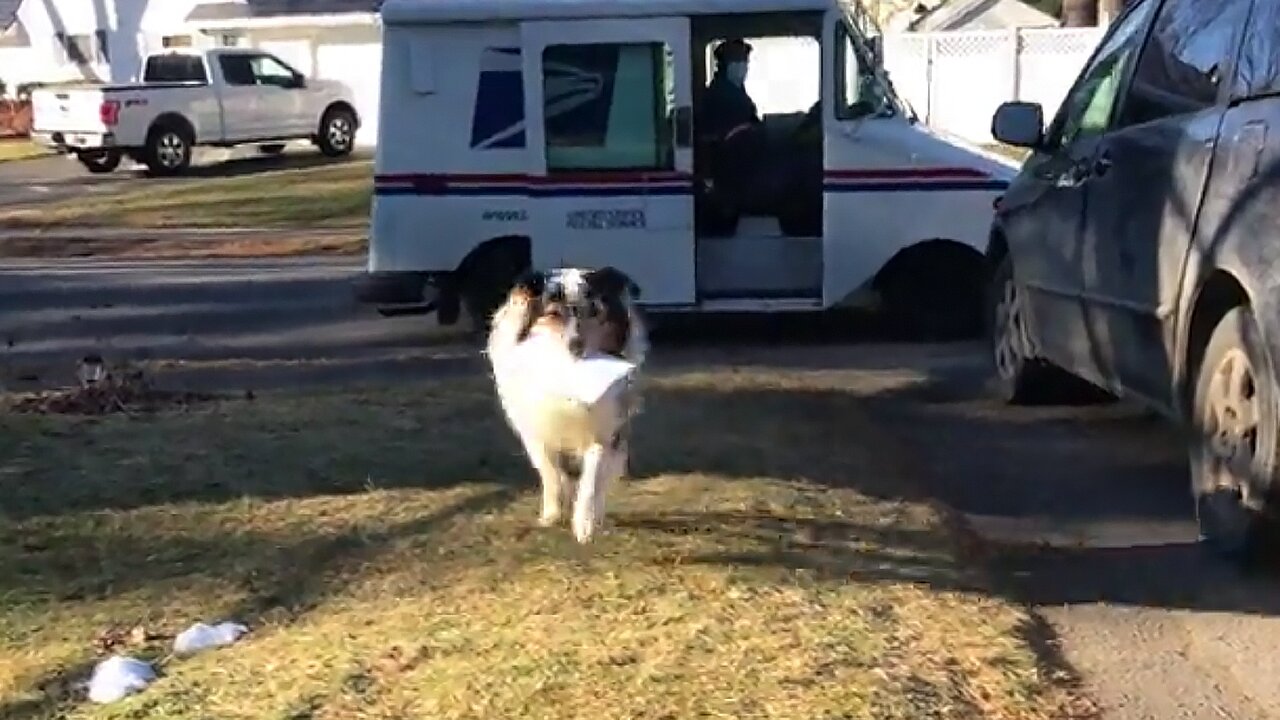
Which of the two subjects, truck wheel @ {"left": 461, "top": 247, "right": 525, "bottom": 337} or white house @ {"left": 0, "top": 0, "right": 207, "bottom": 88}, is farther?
white house @ {"left": 0, "top": 0, "right": 207, "bottom": 88}

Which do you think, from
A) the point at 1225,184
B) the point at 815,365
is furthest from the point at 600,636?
the point at 815,365

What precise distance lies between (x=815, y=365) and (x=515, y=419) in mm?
4851

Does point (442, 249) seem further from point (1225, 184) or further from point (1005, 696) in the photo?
point (1005, 696)

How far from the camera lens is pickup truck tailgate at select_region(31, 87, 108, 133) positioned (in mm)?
29438

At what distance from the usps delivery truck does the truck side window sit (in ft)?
0.04

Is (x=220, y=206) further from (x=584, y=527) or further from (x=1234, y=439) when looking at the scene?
(x=1234, y=439)

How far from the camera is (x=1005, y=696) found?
4906 millimetres

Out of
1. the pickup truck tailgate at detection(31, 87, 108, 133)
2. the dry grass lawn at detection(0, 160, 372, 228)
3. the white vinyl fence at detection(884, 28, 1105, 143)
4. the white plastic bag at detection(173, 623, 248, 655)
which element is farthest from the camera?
the white vinyl fence at detection(884, 28, 1105, 143)

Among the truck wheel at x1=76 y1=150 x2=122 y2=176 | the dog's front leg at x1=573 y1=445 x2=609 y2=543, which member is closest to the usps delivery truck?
the dog's front leg at x1=573 y1=445 x2=609 y2=543

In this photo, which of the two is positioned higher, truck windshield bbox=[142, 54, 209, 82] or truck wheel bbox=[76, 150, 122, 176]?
truck windshield bbox=[142, 54, 209, 82]

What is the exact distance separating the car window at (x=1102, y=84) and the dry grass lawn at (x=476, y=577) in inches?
64.5

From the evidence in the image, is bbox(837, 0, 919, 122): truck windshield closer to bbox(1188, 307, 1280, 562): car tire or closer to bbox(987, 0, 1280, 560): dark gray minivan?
bbox(987, 0, 1280, 560): dark gray minivan

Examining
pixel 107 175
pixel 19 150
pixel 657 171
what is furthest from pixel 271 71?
pixel 657 171

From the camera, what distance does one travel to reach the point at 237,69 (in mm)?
31891
